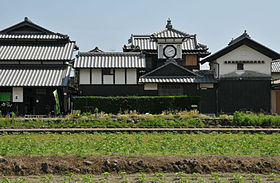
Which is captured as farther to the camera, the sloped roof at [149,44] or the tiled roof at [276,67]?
the tiled roof at [276,67]

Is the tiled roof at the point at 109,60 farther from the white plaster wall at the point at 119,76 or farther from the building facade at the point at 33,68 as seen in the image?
the building facade at the point at 33,68

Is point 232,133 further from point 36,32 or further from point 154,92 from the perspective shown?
point 36,32

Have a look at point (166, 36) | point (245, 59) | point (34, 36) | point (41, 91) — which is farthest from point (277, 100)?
point (34, 36)

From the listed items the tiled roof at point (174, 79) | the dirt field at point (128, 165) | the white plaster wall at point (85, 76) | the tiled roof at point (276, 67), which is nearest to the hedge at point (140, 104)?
the tiled roof at point (174, 79)

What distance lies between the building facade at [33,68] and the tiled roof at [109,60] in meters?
2.03

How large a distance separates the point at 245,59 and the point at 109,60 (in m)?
12.4

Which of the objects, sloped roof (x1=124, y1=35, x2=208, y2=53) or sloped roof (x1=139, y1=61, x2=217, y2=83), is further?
sloped roof (x1=124, y1=35, x2=208, y2=53)

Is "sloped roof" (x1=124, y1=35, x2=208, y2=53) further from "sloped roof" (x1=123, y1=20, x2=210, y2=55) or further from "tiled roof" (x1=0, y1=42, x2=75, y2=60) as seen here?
"tiled roof" (x1=0, y1=42, x2=75, y2=60)

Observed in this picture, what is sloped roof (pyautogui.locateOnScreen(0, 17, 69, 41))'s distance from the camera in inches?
1227

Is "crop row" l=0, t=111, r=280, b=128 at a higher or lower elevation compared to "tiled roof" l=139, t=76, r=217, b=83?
lower

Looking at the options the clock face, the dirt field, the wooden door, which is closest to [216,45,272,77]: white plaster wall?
the wooden door

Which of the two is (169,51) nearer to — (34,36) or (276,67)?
(34,36)

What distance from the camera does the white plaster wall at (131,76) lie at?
27.9 m

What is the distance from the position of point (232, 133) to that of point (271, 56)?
14.1 metres
